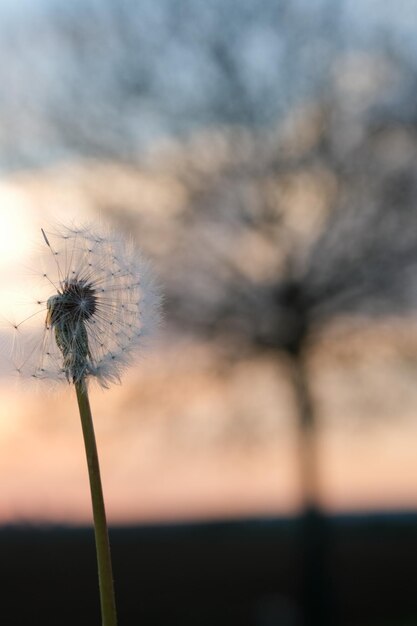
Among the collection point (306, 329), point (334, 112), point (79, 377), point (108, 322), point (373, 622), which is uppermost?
point (334, 112)

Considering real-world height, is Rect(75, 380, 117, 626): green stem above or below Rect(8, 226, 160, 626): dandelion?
below

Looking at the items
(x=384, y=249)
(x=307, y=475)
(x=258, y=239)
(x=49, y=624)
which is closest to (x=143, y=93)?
(x=258, y=239)

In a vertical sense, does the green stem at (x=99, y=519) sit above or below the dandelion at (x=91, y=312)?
below

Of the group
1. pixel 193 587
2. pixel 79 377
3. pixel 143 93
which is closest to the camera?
pixel 79 377

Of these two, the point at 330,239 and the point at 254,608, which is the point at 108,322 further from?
the point at 254,608
